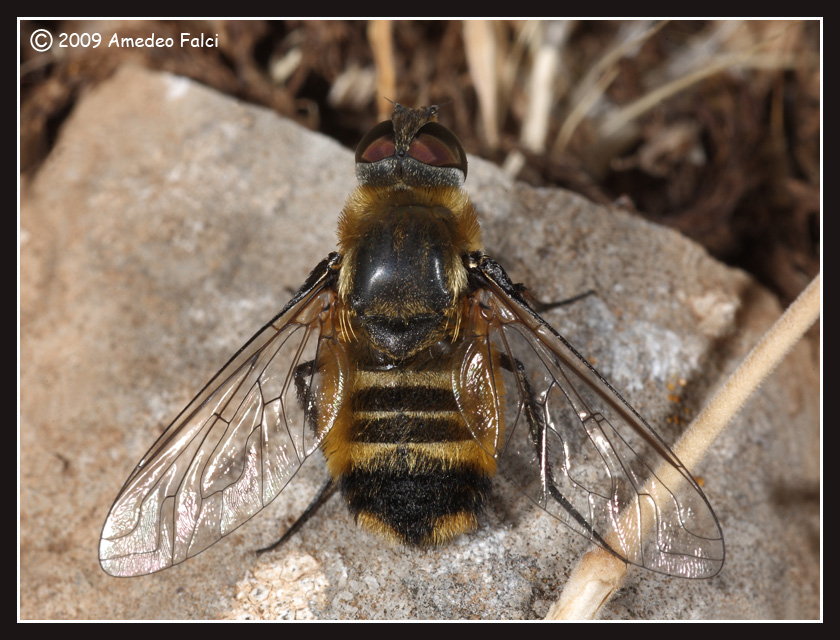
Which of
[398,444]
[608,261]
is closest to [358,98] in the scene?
[608,261]

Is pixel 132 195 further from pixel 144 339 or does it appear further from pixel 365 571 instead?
pixel 365 571

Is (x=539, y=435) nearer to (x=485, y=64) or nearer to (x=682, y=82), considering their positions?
(x=682, y=82)

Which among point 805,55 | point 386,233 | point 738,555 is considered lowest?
point 738,555

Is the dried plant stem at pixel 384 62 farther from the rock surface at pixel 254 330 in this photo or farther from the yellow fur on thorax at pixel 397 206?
the yellow fur on thorax at pixel 397 206

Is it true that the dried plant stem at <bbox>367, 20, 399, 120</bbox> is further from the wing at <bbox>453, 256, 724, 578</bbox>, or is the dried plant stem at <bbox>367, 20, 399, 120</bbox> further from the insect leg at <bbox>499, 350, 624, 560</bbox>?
the insect leg at <bbox>499, 350, 624, 560</bbox>

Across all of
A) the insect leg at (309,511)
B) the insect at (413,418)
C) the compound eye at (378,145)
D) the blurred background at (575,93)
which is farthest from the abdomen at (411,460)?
the blurred background at (575,93)

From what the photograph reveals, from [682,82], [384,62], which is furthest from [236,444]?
[682,82]
